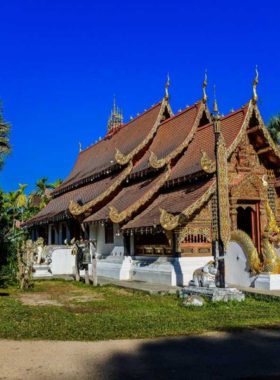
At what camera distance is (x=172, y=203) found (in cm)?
1385

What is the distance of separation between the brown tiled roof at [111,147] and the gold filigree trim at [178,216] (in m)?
5.99

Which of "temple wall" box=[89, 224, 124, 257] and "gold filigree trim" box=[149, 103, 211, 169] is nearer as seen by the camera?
"gold filigree trim" box=[149, 103, 211, 169]

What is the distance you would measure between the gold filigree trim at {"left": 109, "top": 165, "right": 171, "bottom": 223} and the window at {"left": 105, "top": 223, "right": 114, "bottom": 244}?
93.2 inches

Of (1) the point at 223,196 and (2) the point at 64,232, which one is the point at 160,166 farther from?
(2) the point at 64,232

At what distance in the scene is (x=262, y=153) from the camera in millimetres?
14586

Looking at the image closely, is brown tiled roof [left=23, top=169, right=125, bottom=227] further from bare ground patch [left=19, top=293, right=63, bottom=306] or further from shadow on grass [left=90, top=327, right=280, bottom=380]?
shadow on grass [left=90, top=327, right=280, bottom=380]

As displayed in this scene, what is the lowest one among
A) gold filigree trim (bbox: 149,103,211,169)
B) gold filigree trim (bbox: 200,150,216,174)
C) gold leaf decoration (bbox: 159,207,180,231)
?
gold leaf decoration (bbox: 159,207,180,231)

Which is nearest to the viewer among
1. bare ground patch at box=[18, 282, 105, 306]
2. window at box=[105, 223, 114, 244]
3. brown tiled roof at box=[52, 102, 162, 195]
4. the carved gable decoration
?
bare ground patch at box=[18, 282, 105, 306]

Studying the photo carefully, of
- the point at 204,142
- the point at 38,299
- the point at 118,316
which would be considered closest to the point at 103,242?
the point at 204,142

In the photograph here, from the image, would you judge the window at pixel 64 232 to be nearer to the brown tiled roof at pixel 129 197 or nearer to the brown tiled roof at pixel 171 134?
the brown tiled roof at pixel 129 197

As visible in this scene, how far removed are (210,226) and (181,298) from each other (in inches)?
132

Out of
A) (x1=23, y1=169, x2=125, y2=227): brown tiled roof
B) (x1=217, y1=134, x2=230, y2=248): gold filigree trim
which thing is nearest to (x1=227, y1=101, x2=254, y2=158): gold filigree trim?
(x1=217, y1=134, x2=230, y2=248): gold filigree trim

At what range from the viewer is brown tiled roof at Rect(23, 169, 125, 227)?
59.8 feet

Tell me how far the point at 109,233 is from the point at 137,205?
2.87 metres
